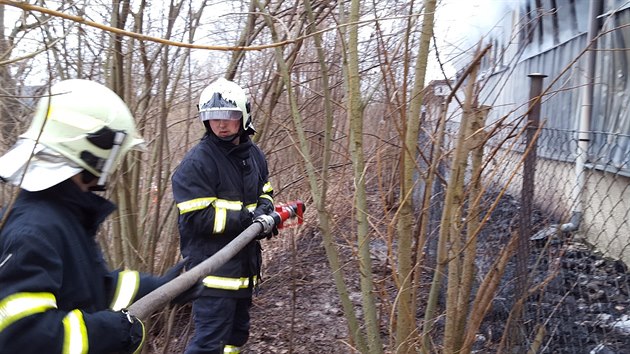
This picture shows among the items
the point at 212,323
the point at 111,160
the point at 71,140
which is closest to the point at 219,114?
the point at 212,323

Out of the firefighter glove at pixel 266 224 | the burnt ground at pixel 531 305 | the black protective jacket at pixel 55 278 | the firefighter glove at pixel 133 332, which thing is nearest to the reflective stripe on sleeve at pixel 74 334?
the black protective jacket at pixel 55 278

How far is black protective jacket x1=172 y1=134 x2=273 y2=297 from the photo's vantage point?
3.44 m

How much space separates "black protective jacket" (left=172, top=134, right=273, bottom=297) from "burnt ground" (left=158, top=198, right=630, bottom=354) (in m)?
0.39

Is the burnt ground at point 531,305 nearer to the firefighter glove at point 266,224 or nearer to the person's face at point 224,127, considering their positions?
the firefighter glove at point 266,224

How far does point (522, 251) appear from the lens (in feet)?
9.12

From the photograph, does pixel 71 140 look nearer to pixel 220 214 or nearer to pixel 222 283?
pixel 220 214

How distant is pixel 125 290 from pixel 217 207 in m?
1.26

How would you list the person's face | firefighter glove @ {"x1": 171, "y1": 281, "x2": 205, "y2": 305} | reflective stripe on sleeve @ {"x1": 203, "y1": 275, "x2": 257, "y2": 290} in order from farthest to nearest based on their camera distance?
the person's face, reflective stripe on sleeve @ {"x1": 203, "y1": 275, "x2": 257, "y2": 290}, firefighter glove @ {"x1": 171, "y1": 281, "x2": 205, "y2": 305}

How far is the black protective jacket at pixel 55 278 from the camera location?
1635mm

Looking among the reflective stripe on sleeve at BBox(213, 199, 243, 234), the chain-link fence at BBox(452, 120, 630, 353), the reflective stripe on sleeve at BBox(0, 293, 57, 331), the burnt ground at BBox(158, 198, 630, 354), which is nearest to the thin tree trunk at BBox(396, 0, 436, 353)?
the burnt ground at BBox(158, 198, 630, 354)

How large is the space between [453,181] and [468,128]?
8.7 inches

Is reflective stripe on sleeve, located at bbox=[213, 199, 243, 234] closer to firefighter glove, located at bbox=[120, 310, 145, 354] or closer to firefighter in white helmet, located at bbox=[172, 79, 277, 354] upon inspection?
firefighter in white helmet, located at bbox=[172, 79, 277, 354]

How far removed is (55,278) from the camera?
1.71 metres

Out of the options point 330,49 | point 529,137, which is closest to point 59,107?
point 529,137
